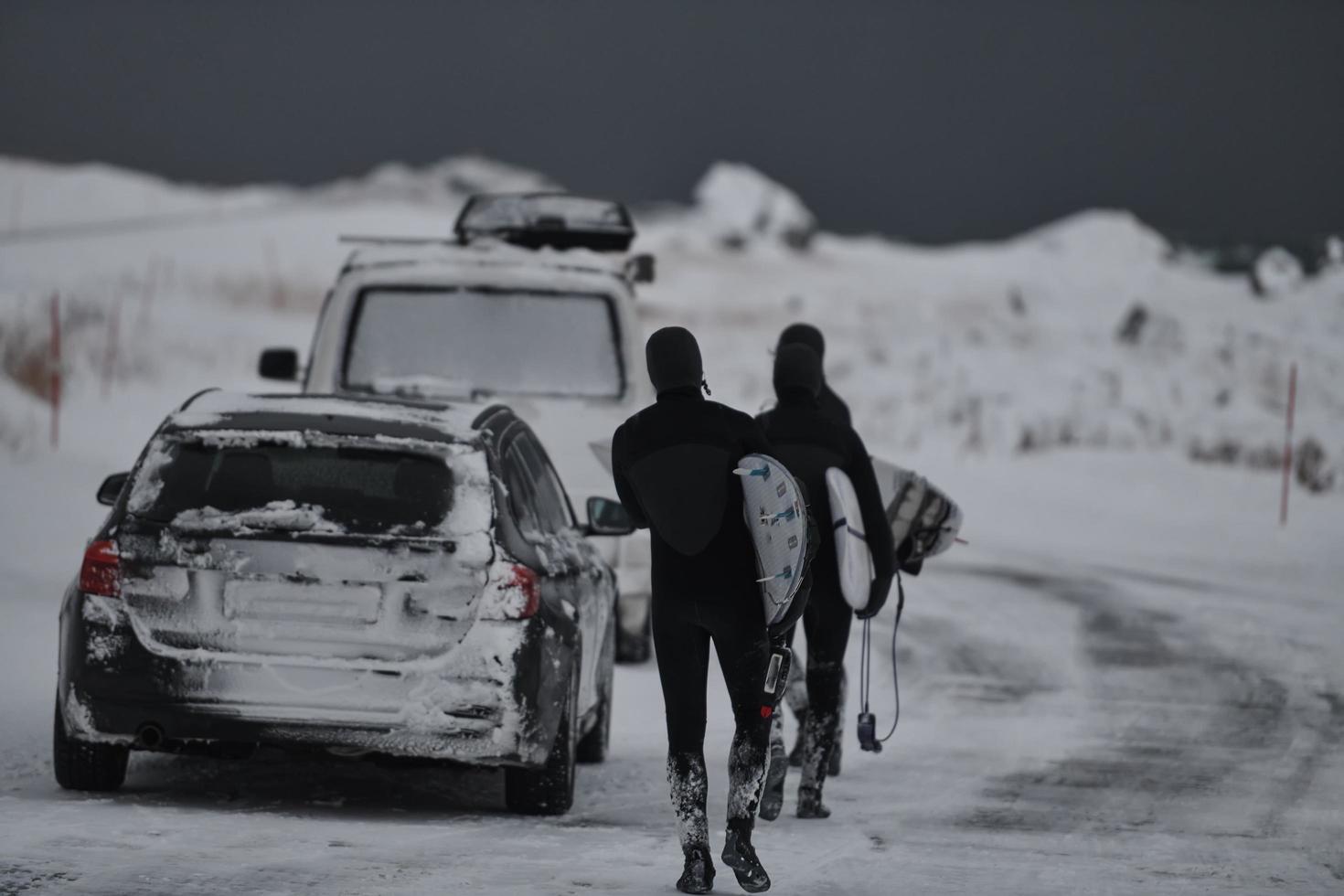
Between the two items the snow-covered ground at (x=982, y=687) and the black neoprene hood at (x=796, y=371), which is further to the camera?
the black neoprene hood at (x=796, y=371)

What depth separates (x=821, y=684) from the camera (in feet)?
28.8

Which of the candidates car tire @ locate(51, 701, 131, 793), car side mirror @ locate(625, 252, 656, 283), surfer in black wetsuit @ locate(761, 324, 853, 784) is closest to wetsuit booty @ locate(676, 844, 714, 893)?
surfer in black wetsuit @ locate(761, 324, 853, 784)

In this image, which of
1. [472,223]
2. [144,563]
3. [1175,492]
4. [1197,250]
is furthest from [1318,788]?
[1197,250]

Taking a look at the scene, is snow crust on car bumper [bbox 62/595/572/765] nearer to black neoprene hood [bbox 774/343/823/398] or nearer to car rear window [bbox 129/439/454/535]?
car rear window [bbox 129/439/454/535]

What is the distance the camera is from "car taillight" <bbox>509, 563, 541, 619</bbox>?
26.3 feet

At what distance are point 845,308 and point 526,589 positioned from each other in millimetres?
59466

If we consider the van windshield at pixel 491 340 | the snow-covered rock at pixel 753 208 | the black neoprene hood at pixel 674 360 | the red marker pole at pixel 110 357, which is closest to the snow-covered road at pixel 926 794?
the black neoprene hood at pixel 674 360

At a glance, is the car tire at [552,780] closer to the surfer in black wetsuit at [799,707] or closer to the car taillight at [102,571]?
the surfer in black wetsuit at [799,707]

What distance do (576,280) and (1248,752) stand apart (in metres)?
4.96

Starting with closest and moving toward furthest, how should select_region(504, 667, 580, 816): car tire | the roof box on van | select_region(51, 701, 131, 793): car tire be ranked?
select_region(51, 701, 131, 793): car tire → select_region(504, 667, 580, 816): car tire → the roof box on van

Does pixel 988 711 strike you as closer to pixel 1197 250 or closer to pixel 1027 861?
pixel 1027 861

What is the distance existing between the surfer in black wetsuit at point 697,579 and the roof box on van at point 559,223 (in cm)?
725

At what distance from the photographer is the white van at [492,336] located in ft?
42.1

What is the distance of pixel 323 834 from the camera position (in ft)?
25.3
